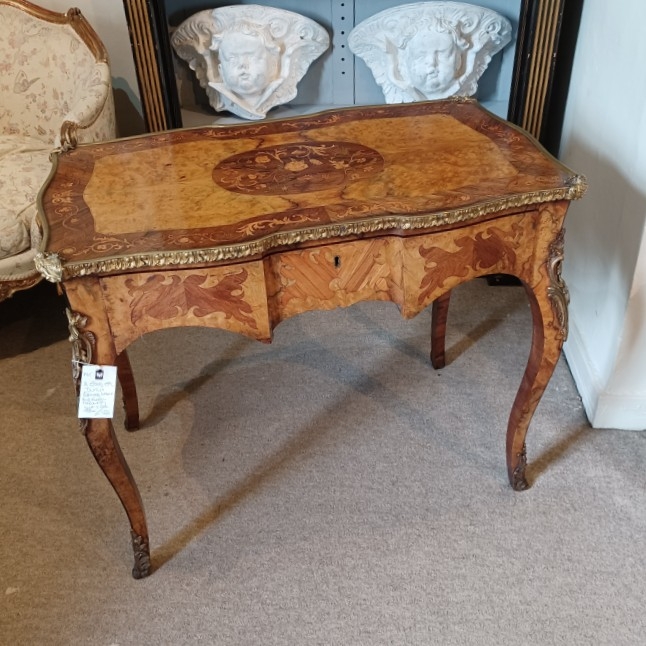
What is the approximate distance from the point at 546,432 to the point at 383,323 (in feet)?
2.02

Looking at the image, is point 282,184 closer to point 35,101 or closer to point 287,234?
point 287,234

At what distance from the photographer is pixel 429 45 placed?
6.90 ft

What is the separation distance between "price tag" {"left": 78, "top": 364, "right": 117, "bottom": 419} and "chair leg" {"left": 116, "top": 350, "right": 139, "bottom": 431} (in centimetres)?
51

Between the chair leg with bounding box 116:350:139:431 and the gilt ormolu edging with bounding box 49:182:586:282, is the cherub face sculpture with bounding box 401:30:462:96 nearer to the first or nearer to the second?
the gilt ormolu edging with bounding box 49:182:586:282

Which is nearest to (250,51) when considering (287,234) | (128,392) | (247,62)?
(247,62)

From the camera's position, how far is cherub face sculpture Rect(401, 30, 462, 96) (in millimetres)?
2098

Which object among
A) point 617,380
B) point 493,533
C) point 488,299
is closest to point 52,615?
point 493,533

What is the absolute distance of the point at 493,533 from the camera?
1.45 m

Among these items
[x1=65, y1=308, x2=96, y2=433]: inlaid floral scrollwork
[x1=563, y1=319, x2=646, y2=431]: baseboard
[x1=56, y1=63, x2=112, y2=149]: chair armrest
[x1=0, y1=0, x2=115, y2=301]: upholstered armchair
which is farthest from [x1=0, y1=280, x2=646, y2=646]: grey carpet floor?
[x1=56, y1=63, x2=112, y2=149]: chair armrest

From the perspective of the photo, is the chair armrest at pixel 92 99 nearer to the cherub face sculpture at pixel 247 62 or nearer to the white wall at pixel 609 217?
the cherub face sculpture at pixel 247 62

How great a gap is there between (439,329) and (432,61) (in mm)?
861

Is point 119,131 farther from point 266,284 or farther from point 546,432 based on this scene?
point 546,432

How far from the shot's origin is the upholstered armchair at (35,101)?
6.22 ft

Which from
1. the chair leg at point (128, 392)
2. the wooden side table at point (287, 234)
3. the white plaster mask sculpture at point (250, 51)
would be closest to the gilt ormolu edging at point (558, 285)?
the wooden side table at point (287, 234)
